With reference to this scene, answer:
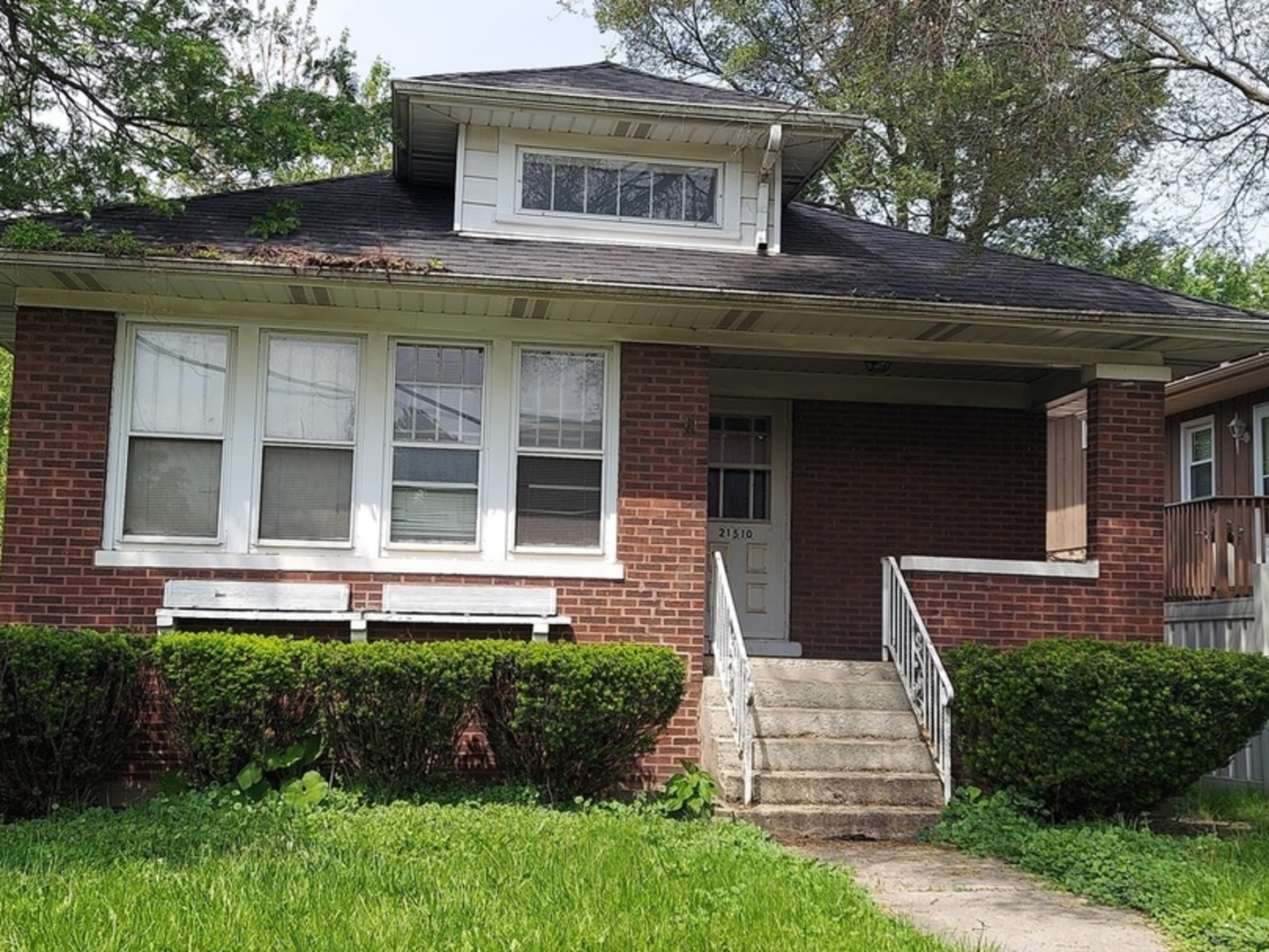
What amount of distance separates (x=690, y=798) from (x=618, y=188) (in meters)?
5.01

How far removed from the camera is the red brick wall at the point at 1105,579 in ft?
34.2

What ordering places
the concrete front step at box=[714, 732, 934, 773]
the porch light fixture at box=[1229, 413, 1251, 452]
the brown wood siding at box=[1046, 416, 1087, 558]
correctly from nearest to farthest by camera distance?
the concrete front step at box=[714, 732, 934, 773] → the brown wood siding at box=[1046, 416, 1087, 558] → the porch light fixture at box=[1229, 413, 1251, 452]

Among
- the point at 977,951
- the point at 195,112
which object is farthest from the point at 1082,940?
the point at 195,112

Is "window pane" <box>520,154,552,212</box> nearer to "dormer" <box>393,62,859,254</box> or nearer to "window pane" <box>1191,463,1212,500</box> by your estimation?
"dormer" <box>393,62,859,254</box>

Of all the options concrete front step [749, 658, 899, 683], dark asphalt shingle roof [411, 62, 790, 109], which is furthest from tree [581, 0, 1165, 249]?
concrete front step [749, 658, 899, 683]

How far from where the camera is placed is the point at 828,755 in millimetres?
9492

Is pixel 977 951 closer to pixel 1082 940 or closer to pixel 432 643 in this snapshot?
pixel 1082 940

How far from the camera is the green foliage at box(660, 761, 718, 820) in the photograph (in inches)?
349

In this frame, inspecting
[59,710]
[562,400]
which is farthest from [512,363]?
[59,710]

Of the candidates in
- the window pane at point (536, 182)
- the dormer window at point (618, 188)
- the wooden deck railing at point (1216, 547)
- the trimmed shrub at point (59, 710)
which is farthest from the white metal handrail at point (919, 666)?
the trimmed shrub at point (59, 710)

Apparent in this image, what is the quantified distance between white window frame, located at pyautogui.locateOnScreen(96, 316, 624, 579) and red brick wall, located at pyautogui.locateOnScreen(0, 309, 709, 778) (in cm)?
9

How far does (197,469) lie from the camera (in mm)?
9891

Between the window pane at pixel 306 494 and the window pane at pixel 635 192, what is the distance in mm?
3067

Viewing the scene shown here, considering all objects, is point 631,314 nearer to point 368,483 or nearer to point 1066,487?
point 368,483
